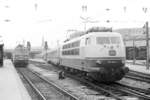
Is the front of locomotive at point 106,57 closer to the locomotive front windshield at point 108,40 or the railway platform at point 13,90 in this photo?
the locomotive front windshield at point 108,40

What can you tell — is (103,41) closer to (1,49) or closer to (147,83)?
(147,83)

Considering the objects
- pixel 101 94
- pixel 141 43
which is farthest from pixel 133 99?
pixel 141 43

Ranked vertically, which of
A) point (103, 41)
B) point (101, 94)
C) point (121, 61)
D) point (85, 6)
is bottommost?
point (101, 94)

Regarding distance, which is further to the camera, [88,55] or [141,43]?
[141,43]

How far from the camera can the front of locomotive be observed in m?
16.6

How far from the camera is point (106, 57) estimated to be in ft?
55.3

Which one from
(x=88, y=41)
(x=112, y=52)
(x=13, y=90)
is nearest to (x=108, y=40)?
(x=112, y=52)

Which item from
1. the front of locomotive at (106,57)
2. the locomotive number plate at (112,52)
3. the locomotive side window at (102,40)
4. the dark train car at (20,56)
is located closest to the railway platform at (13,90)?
the front of locomotive at (106,57)

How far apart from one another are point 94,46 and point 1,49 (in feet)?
85.0

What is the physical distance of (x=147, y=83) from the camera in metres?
18.0

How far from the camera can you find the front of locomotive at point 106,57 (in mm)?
16622

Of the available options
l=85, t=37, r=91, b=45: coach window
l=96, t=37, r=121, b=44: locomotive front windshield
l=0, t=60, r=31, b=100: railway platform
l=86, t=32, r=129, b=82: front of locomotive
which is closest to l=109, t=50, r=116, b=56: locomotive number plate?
l=86, t=32, r=129, b=82: front of locomotive

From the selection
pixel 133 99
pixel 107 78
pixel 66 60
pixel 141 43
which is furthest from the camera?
pixel 141 43

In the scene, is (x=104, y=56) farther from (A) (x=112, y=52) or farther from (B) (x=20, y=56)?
(B) (x=20, y=56)
